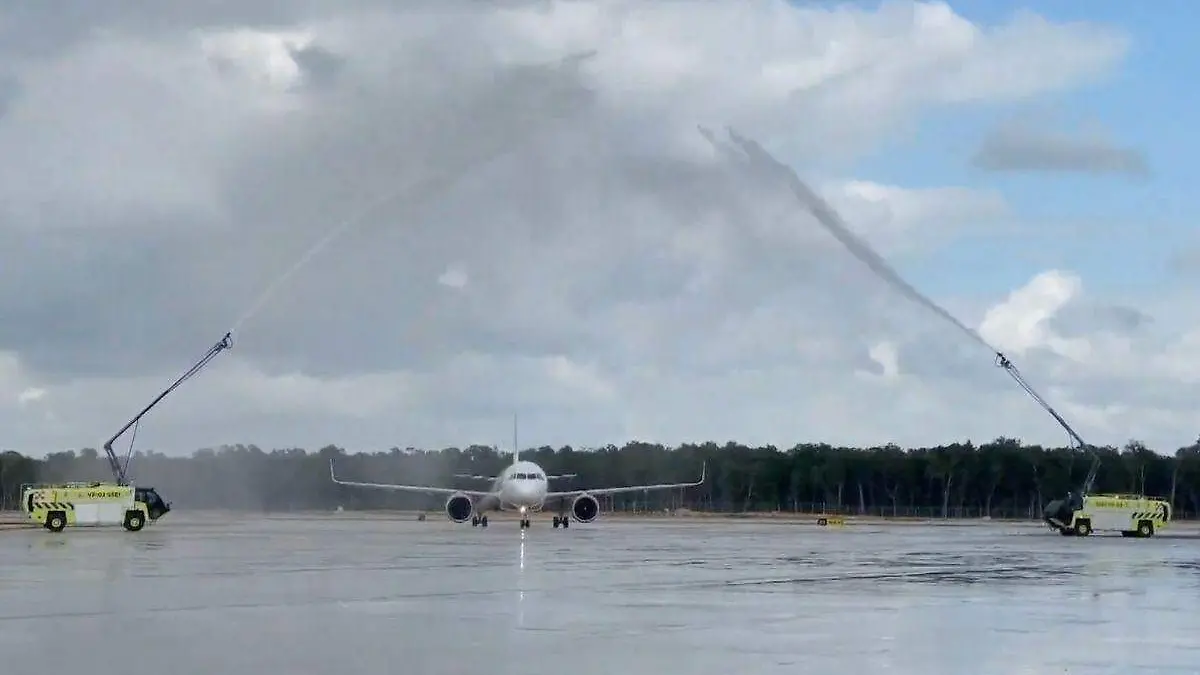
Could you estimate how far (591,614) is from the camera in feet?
80.4

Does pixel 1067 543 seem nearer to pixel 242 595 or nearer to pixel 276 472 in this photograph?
pixel 242 595

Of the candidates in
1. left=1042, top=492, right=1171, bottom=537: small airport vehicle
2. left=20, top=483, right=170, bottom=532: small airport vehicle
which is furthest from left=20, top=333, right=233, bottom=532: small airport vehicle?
left=1042, top=492, right=1171, bottom=537: small airport vehicle

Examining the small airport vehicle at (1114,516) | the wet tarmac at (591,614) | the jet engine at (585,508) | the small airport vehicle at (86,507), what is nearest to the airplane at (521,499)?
the jet engine at (585,508)

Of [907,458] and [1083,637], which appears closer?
[1083,637]

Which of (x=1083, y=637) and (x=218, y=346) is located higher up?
(x=218, y=346)

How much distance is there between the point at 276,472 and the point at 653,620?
475 ft

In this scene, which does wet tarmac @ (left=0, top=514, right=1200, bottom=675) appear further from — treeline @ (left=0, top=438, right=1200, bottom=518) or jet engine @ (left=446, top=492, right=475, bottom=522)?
treeline @ (left=0, top=438, right=1200, bottom=518)

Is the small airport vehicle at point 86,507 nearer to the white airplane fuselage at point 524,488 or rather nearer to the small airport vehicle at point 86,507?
the small airport vehicle at point 86,507

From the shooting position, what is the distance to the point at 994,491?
17600cm

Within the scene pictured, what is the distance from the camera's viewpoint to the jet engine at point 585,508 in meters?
91.8

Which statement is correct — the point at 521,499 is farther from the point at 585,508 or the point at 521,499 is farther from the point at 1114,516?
the point at 1114,516

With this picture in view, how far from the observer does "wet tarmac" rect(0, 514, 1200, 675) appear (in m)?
18.3

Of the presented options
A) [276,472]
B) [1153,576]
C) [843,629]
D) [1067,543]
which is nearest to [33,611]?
[843,629]

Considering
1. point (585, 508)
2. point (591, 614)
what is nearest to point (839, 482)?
point (585, 508)
